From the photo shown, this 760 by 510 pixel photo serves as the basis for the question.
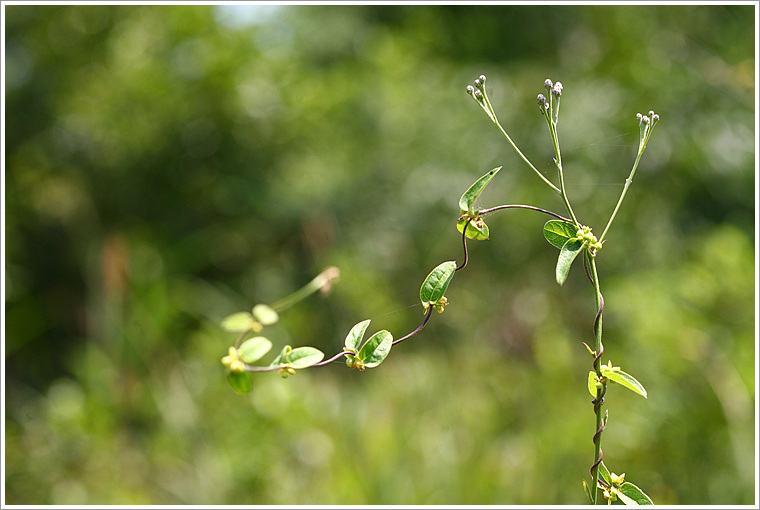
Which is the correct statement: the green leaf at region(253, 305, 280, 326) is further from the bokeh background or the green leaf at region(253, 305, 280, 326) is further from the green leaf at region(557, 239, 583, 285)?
the bokeh background

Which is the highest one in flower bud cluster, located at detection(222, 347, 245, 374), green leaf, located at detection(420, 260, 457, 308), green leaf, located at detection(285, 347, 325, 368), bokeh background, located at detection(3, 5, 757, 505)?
green leaf, located at detection(420, 260, 457, 308)

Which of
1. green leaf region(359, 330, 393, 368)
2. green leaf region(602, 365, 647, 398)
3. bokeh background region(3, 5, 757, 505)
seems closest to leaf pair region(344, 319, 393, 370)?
green leaf region(359, 330, 393, 368)

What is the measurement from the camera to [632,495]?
1.01 feet

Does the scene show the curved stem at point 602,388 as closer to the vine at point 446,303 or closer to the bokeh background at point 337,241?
the vine at point 446,303

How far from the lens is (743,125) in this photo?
1.82 m

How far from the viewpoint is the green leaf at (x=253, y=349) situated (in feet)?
0.94

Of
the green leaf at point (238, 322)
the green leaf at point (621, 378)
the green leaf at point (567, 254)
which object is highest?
the green leaf at point (567, 254)

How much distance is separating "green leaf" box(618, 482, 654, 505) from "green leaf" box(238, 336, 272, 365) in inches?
7.5

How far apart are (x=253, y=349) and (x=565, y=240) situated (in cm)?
17

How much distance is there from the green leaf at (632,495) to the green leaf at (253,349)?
19cm

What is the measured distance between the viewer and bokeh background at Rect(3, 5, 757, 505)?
148 centimetres

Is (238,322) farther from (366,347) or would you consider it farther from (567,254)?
(567,254)

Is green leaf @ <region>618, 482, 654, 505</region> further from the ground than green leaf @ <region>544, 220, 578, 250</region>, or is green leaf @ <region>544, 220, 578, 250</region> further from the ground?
green leaf @ <region>544, 220, 578, 250</region>

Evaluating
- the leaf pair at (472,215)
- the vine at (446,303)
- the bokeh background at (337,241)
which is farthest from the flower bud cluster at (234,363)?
the bokeh background at (337,241)
